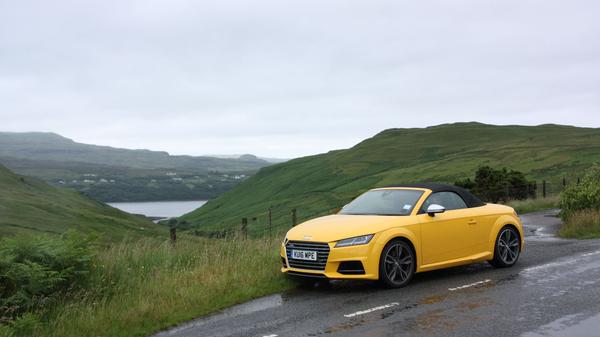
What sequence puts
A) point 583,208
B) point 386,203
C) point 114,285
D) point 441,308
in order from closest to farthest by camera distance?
point 441,308 → point 114,285 → point 386,203 → point 583,208

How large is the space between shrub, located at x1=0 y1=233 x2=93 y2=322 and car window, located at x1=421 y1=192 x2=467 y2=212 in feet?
17.6

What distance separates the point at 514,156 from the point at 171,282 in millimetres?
111418

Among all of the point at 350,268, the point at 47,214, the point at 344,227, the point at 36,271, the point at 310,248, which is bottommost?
the point at 47,214

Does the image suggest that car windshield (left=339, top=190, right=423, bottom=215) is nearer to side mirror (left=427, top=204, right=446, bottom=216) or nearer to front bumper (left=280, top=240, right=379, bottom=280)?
side mirror (left=427, top=204, right=446, bottom=216)

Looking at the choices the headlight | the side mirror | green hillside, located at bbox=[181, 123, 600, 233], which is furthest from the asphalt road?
green hillside, located at bbox=[181, 123, 600, 233]

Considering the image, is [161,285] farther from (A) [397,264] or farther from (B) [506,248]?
(B) [506,248]

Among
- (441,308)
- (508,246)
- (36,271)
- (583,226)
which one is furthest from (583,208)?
(36,271)

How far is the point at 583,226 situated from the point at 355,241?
10.2 metres

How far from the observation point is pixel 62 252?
8.56m

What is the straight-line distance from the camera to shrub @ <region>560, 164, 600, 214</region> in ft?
59.6

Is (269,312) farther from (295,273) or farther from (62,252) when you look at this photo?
(62,252)

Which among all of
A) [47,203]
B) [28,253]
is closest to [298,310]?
[28,253]

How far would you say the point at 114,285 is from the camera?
9.07 meters

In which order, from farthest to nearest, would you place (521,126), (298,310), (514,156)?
1. (521,126)
2. (514,156)
3. (298,310)
